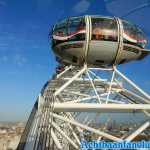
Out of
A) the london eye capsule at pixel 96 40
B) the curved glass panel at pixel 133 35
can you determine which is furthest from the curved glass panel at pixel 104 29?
the curved glass panel at pixel 133 35

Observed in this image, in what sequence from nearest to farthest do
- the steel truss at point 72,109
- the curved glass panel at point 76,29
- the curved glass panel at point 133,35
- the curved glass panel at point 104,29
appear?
the steel truss at point 72,109, the curved glass panel at point 104,29, the curved glass panel at point 76,29, the curved glass panel at point 133,35

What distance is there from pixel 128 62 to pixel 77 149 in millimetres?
8197

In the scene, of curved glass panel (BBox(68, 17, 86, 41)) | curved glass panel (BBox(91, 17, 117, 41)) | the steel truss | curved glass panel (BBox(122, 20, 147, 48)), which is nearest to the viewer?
the steel truss

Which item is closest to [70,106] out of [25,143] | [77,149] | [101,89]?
[77,149]

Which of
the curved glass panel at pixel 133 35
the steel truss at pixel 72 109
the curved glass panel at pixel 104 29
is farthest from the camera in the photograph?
the curved glass panel at pixel 133 35

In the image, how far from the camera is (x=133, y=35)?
2427 centimetres

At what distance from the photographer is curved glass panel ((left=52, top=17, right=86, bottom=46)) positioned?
23266mm

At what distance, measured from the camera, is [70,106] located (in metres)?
19.6

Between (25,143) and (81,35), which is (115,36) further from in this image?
(25,143)

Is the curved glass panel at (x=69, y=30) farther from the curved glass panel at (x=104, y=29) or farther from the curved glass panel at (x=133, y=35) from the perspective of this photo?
the curved glass panel at (x=133, y=35)

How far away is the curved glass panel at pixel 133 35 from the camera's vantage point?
2373 centimetres

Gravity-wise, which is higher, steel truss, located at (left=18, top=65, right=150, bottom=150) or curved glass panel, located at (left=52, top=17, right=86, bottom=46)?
curved glass panel, located at (left=52, top=17, right=86, bottom=46)

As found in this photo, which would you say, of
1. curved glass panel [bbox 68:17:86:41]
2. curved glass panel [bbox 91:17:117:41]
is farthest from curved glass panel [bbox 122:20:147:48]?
curved glass panel [bbox 68:17:86:41]

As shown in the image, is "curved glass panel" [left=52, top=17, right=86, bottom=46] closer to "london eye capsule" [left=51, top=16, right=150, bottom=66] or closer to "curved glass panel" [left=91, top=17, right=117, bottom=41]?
"london eye capsule" [left=51, top=16, right=150, bottom=66]
